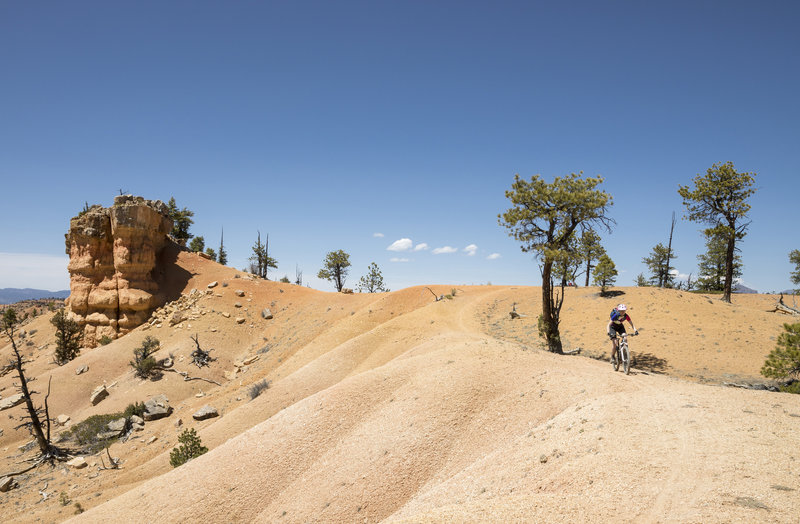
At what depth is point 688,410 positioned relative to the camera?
299 inches

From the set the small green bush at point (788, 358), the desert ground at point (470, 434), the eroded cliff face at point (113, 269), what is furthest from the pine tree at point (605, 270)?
the eroded cliff face at point (113, 269)

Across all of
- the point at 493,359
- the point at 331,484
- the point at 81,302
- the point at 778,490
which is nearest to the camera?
the point at 778,490

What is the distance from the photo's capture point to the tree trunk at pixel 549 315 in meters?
19.8

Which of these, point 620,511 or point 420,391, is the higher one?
point 620,511

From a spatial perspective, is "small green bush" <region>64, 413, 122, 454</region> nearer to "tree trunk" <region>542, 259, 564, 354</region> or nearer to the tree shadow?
"tree trunk" <region>542, 259, 564, 354</region>

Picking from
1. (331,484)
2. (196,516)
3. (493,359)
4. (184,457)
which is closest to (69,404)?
(184,457)

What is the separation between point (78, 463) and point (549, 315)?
1074 inches

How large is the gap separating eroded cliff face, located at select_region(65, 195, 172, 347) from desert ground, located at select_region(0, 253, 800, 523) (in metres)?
8.93

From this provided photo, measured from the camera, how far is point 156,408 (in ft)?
76.5

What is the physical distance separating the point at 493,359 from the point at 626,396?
15.4 feet

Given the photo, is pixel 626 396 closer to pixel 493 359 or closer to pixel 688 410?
pixel 688 410

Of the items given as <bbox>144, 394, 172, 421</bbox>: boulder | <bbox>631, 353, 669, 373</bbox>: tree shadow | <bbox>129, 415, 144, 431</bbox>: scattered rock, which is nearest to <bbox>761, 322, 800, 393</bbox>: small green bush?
<bbox>631, 353, 669, 373</bbox>: tree shadow

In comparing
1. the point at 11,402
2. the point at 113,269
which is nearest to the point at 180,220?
the point at 113,269

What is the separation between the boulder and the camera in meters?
23.0
